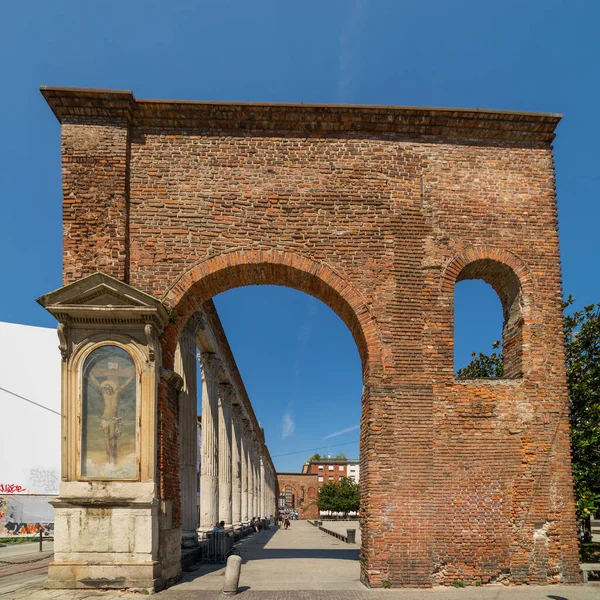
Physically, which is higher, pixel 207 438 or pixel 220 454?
pixel 207 438

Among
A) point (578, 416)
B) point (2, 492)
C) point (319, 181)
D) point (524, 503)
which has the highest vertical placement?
point (319, 181)

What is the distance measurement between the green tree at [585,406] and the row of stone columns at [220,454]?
9254mm

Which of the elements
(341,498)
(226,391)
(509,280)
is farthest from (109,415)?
(341,498)

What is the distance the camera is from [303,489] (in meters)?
82.1

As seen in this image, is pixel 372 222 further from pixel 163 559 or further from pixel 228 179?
pixel 163 559

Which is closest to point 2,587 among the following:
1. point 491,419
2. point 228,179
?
point 228,179

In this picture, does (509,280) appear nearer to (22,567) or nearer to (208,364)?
(208,364)

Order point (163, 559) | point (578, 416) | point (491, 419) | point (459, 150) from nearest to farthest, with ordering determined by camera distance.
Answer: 1. point (163, 559)
2. point (491, 419)
3. point (459, 150)
4. point (578, 416)

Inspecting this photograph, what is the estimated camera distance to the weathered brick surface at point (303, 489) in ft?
253

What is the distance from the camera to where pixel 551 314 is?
34.9ft

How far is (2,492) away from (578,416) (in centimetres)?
2564

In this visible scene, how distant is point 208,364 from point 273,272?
32.7ft

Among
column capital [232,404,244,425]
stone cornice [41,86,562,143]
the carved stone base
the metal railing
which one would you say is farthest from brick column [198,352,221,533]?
stone cornice [41,86,562,143]

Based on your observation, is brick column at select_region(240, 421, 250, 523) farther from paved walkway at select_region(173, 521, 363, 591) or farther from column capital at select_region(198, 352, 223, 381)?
paved walkway at select_region(173, 521, 363, 591)
